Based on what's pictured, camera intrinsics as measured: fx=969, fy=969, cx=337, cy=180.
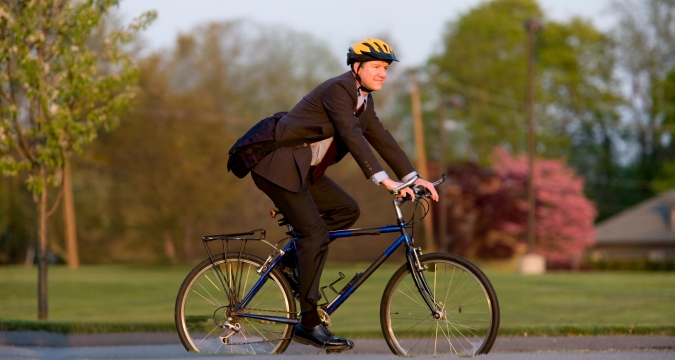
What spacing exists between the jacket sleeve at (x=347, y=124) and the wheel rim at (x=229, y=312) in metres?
1.04

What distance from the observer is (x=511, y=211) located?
4250cm

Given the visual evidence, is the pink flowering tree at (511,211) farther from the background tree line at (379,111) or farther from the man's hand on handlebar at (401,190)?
the man's hand on handlebar at (401,190)

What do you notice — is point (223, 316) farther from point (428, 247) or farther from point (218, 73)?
point (218, 73)

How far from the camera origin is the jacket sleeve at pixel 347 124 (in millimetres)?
5871

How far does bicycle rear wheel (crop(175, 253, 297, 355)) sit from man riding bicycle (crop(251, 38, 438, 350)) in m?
0.22

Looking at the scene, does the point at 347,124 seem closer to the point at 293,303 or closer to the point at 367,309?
the point at 293,303

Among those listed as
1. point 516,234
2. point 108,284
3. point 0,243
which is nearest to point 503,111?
point 516,234

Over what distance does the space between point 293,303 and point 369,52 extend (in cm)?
168

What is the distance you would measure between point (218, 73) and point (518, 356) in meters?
43.8

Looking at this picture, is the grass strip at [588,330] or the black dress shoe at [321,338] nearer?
the black dress shoe at [321,338]

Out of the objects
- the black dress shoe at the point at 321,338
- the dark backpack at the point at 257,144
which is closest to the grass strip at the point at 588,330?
the black dress shoe at the point at 321,338

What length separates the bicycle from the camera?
231 inches

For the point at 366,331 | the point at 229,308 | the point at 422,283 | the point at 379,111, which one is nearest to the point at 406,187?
the point at 422,283

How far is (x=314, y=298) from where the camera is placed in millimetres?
6102
